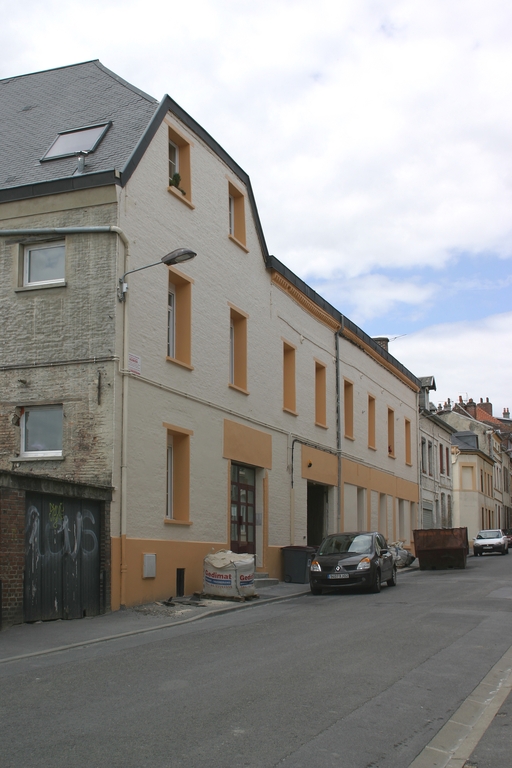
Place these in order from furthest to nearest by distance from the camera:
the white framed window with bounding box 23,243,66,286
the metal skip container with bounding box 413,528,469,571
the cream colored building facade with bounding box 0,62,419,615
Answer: the metal skip container with bounding box 413,528,469,571, the white framed window with bounding box 23,243,66,286, the cream colored building facade with bounding box 0,62,419,615

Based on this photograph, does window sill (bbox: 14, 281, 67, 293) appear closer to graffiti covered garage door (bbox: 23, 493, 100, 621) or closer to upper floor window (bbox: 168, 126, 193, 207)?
upper floor window (bbox: 168, 126, 193, 207)

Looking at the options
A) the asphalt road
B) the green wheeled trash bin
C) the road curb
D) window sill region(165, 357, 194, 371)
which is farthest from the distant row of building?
the road curb

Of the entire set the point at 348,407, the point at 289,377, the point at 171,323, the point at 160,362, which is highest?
the point at 171,323

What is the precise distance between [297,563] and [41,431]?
898cm

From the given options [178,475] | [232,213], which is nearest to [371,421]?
[232,213]

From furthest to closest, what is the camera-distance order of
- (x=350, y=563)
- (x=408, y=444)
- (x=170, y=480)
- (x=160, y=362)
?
(x=408, y=444)
(x=350, y=563)
(x=170, y=480)
(x=160, y=362)

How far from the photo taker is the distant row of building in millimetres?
14773

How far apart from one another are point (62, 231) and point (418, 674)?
10.9 m

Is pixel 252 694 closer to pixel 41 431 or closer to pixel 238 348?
pixel 41 431

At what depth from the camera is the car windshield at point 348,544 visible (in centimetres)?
1969

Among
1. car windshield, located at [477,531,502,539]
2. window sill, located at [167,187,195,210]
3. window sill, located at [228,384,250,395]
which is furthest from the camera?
car windshield, located at [477,531,502,539]

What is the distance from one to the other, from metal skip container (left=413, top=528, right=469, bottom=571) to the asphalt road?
16.8m

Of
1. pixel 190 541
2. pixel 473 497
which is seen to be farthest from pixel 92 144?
pixel 473 497

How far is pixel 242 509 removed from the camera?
71.0 ft
